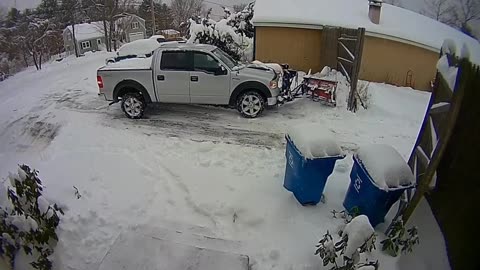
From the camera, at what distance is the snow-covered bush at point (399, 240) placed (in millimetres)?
2414

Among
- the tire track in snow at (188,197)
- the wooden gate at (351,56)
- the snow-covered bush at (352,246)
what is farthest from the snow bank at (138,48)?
the snow-covered bush at (352,246)

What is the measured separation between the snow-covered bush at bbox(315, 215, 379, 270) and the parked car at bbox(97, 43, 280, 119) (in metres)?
3.77

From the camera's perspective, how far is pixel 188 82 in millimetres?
5738

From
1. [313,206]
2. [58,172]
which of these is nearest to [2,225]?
[58,172]

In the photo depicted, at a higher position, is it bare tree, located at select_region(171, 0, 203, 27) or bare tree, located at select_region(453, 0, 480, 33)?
bare tree, located at select_region(171, 0, 203, 27)

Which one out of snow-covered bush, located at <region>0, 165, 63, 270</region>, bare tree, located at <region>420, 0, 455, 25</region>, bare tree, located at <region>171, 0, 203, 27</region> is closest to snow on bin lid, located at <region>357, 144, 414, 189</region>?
bare tree, located at <region>420, 0, 455, 25</region>

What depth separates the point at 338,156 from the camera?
2922 mm

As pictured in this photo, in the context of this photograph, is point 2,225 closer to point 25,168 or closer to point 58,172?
point 25,168

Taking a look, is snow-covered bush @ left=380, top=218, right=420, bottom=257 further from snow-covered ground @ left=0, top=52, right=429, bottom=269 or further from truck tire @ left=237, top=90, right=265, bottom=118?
truck tire @ left=237, top=90, right=265, bottom=118

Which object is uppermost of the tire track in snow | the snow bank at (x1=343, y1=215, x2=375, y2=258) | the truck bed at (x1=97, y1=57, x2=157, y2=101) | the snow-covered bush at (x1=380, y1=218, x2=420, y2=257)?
the truck bed at (x1=97, y1=57, x2=157, y2=101)

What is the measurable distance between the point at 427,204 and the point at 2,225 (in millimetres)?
3544

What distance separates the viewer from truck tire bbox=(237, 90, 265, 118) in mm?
5852

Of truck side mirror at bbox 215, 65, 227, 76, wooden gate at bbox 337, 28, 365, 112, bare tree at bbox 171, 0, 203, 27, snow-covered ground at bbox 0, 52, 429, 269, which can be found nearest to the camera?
snow-covered ground at bbox 0, 52, 429, 269

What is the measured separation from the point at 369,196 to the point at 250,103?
345 centimetres
